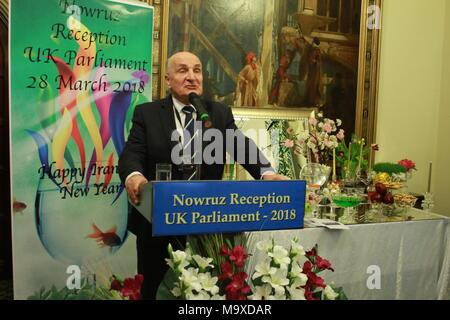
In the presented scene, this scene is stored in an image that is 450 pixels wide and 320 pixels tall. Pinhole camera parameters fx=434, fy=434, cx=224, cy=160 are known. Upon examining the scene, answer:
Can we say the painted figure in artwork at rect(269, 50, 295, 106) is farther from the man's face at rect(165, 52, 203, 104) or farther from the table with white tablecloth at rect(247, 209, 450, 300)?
the table with white tablecloth at rect(247, 209, 450, 300)

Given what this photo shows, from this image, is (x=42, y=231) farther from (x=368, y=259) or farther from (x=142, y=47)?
(x=368, y=259)

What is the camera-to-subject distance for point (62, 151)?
317 cm

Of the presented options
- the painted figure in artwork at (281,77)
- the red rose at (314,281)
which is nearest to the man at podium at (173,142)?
the red rose at (314,281)

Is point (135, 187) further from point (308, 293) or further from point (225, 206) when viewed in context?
point (308, 293)

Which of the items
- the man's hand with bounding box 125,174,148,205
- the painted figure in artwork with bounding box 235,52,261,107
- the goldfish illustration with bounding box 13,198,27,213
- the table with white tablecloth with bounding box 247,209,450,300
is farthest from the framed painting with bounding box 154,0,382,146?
the man's hand with bounding box 125,174,148,205

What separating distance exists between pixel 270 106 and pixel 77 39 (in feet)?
6.18

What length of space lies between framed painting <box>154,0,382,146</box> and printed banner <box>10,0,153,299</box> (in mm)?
508

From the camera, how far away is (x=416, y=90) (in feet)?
15.9

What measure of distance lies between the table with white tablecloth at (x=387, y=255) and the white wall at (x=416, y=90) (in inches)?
86.2

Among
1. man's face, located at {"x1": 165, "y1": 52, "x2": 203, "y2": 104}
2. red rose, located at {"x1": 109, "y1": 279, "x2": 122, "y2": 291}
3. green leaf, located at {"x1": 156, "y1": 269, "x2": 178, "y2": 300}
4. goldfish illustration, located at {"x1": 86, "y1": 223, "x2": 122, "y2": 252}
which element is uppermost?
man's face, located at {"x1": 165, "y1": 52, "x2": 203, "y2": 104}

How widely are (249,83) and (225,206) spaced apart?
9.03 feet

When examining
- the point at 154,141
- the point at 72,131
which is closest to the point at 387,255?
the point at 154,141

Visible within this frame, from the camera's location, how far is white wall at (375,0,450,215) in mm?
4715
